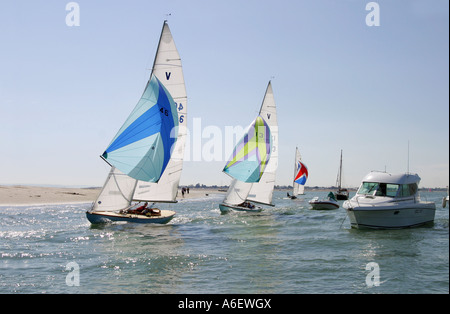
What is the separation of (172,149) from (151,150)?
99.6 inches

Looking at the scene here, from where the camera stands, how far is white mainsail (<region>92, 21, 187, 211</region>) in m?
28.3

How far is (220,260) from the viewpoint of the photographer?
1592 cm

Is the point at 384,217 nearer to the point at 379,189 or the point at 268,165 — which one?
the point at 379,189

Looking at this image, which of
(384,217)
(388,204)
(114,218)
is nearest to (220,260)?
(384,217)

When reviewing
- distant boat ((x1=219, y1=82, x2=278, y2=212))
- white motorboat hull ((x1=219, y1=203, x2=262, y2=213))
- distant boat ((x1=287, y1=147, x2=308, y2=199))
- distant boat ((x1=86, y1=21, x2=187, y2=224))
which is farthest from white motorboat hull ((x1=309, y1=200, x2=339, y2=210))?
distant boat ((x1=287, y1=147, x2=308, y2=199))

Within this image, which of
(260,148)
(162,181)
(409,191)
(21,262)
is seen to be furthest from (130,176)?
(409,191)

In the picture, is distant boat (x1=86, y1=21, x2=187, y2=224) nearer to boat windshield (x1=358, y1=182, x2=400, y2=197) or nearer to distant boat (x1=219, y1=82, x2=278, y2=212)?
distant boat (x1=219, y1=82, x2=278, y2=212)

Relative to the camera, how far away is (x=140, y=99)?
28078 mm

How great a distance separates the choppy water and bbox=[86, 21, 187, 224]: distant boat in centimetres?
276

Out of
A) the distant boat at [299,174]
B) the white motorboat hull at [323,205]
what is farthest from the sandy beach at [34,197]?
the distant boat at [299,174]

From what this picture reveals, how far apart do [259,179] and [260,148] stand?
3.28m

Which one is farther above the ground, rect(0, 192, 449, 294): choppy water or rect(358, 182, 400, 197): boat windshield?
rect(358, 182, 400, 197): boat windshield
